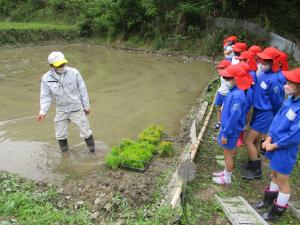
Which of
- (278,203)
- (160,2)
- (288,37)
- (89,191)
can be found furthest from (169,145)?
(160,2)

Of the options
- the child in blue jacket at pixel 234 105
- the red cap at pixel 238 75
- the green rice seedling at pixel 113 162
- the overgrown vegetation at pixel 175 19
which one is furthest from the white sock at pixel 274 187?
the overgrown vegetation at pixel 175 19

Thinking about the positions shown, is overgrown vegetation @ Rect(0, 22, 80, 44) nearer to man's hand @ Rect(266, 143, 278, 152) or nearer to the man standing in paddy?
the man standing in paddy

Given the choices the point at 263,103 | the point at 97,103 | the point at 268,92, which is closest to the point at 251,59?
the point at 268,92

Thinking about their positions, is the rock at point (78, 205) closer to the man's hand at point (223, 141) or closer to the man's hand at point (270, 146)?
the man's hand at point (223, 141)

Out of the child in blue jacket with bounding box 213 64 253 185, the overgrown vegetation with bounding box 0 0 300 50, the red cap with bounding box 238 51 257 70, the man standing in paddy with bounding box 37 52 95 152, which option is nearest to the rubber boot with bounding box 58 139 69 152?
the man standing in paddy with bounding box 37 52 95 152

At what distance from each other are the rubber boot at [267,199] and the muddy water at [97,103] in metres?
3.01

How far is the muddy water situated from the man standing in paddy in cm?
68

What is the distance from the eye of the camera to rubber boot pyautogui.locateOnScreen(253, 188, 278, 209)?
4832mm

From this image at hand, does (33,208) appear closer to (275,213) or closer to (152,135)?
(275,213)

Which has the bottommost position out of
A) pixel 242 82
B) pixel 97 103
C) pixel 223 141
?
pixel 97 103

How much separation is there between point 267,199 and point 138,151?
2.58 meters

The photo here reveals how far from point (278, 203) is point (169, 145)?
2819 millimetres

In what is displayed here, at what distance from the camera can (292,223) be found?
462 cm

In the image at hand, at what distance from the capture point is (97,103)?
34.8 feet
